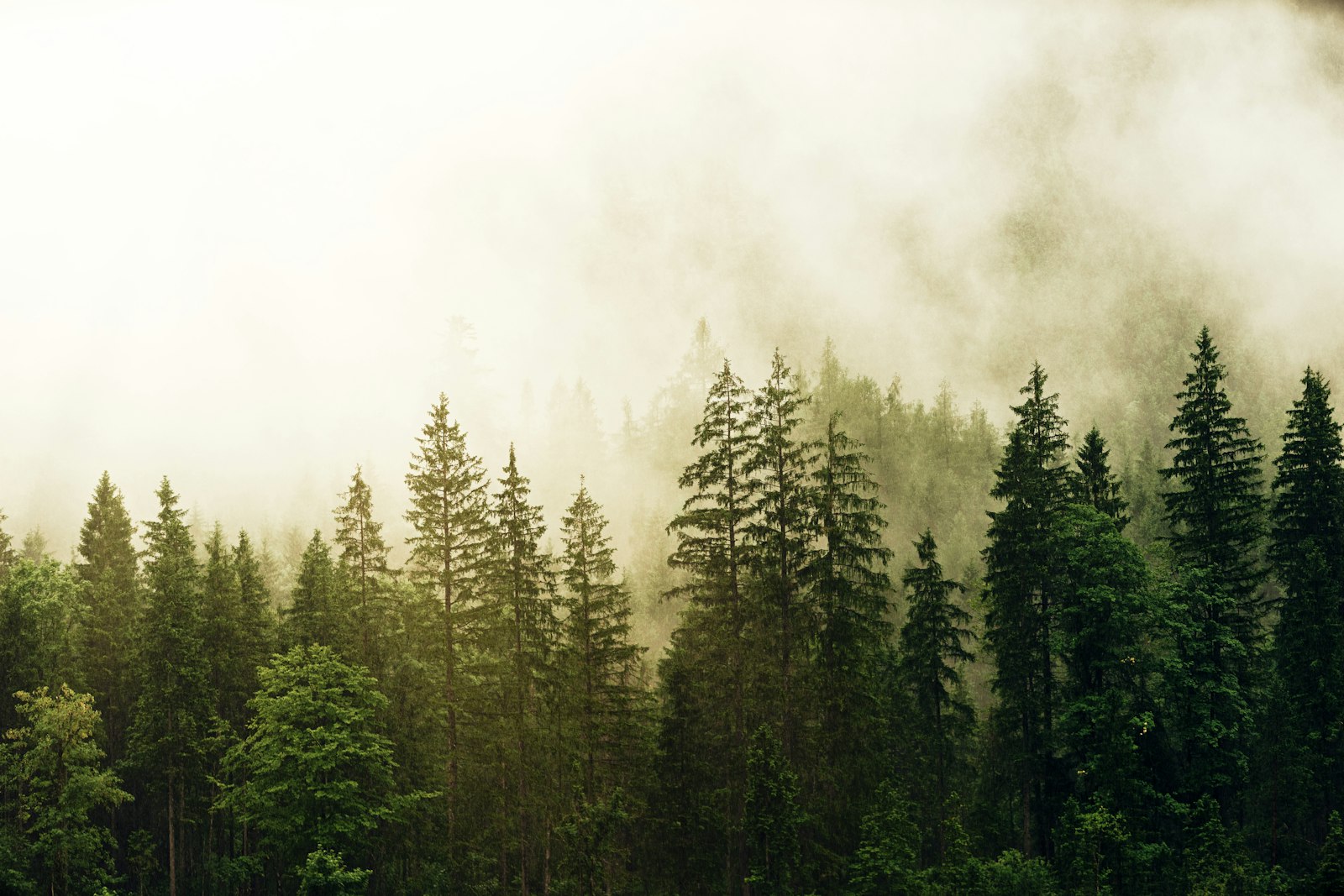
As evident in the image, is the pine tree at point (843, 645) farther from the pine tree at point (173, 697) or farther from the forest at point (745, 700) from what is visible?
the pine tree at point (173, 697)

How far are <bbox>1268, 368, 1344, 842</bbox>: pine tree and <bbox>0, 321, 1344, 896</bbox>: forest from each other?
0.14m

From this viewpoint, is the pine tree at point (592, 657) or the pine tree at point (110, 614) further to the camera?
the pine tree at point (110, 614)

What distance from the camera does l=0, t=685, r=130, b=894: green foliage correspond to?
38.2 metres

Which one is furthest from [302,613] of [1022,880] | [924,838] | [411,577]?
[924,838]

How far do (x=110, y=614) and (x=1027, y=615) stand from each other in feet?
154

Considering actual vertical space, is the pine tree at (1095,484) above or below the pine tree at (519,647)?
above

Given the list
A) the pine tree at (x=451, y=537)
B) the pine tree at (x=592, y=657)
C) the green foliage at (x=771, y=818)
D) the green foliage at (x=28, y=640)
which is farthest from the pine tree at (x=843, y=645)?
the green foliage at (x=28, y=640)

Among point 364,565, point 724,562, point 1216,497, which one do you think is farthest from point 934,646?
point 364,565

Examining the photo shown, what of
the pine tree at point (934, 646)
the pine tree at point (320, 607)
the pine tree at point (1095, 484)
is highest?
the pine tree at point (1095, 484)

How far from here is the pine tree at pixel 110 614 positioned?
49469 millimetres

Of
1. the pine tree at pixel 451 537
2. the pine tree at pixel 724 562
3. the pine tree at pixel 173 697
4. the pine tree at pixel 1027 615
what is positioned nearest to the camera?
the pine tree at pixel 724 562

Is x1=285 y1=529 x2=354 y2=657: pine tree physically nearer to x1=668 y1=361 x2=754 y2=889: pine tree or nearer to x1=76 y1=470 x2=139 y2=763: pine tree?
x1=76 y1=470 x2=139 y2=763: pine tree

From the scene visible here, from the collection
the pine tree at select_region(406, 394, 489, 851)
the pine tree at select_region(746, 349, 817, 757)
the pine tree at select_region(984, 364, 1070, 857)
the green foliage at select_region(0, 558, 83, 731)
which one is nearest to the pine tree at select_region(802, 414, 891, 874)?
the pine tree at select_region(746, 349, 817, 757)

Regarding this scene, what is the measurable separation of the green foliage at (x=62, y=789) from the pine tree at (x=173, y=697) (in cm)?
202
